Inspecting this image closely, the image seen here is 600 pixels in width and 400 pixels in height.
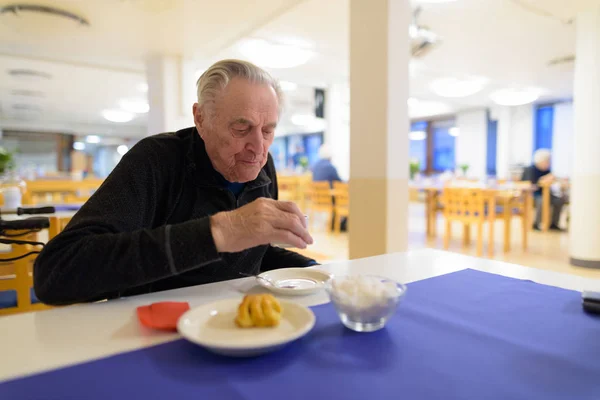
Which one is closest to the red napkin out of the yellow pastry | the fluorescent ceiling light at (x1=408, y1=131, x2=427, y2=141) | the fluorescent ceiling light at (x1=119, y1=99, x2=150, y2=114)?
the yellow pastry

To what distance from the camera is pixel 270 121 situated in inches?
42.6

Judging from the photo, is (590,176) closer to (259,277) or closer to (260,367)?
(259,277)

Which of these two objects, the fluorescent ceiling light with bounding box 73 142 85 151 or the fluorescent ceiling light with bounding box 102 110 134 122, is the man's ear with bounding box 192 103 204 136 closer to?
the fluorescent ceiling light with bounding box 102 110 134 122

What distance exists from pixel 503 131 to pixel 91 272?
37.6 ft

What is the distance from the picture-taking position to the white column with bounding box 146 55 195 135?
19.5 feet

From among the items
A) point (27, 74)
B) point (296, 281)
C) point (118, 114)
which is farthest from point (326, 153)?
point (118, 114)

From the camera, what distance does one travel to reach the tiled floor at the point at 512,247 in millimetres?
4096

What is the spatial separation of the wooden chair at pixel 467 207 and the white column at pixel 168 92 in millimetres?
3962

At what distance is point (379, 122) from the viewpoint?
2.93m

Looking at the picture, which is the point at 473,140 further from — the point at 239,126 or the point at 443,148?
the point at 239,126

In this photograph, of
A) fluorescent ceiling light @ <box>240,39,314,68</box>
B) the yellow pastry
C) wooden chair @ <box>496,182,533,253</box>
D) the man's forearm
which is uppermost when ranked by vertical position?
fluorescent ceiling light @ <box>240,39,314,68</box>

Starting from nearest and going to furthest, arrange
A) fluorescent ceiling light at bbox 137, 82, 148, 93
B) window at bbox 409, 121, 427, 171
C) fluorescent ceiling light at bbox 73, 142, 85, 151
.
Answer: fluorescent ceiling light at bbox 137, 82, 148, 93 → window at bbox 409, 121, 427, 171 → fluorescent ceiling light at bbox 73, 142, 85, 151

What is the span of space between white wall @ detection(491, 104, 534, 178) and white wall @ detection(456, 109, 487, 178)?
0.47m

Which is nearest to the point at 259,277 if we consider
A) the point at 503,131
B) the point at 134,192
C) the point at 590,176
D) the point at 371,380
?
the point at 134,192
